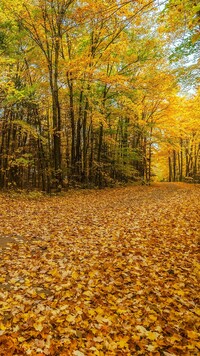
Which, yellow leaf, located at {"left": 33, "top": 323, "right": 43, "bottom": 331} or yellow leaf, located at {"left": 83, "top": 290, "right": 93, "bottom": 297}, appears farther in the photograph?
yellow leaf, located at {"left": 83, "top": 290, "right": 93, "bottom": 297}

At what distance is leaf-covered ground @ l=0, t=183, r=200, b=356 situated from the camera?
11.3 ft

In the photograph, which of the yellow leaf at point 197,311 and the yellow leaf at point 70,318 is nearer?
the yellow leaf at point 70,318

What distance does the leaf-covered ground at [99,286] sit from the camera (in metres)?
3.45

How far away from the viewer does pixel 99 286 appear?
15.7 feet

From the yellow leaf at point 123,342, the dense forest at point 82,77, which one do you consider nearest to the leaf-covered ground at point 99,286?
the yellow leaf at point 123,342

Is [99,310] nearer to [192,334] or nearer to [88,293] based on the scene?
[88,293]

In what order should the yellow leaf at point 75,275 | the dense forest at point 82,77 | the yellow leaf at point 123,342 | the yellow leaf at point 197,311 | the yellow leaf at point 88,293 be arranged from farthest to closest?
the dense forest at point 82,77
the yellow leaf at point 75,275
the yellow leaf at point 88,293
the yellow leaf at point 197,311
the yellow leaf at point 123,342

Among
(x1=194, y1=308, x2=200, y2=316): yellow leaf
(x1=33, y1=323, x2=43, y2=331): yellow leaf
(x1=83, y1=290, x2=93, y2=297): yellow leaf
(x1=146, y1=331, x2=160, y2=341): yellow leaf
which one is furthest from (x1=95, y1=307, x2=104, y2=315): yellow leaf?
(x1=194, y1=308, x2=200, y2=316): yellow leaf

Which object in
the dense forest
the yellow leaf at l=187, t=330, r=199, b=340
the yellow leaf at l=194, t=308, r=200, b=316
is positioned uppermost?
the dense forest

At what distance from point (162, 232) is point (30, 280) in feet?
14.3

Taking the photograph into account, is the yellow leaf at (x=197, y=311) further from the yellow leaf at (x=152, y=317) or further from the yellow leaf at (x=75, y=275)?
the yellow leaf at (x=75, y=275)

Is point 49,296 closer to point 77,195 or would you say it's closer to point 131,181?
point 77,195

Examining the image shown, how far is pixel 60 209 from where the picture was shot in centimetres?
1082

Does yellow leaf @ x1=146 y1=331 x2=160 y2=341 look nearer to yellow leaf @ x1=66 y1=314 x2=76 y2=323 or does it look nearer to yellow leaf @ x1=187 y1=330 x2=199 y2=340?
yellow leaf @ x1=187 y1=330 x2=199 y2=340
